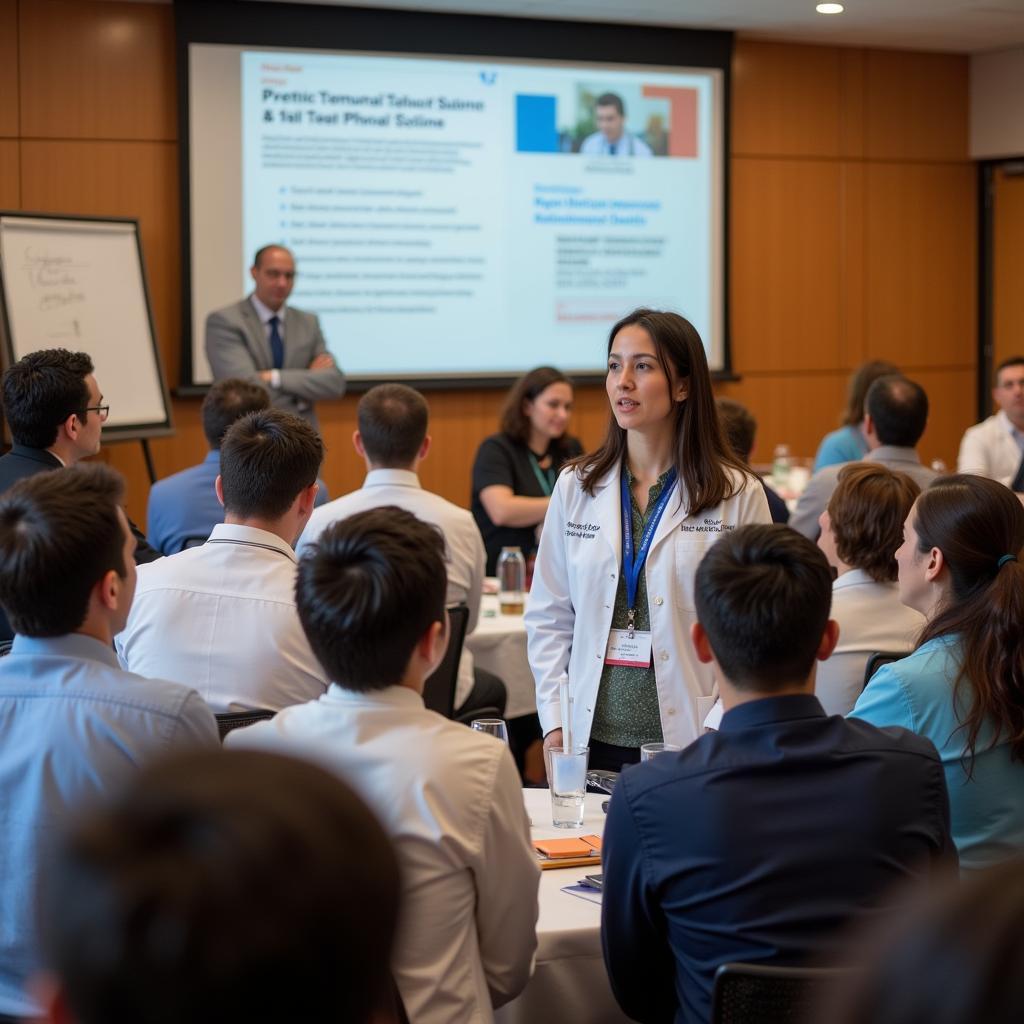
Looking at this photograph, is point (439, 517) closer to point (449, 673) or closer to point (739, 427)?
point (449, 673)

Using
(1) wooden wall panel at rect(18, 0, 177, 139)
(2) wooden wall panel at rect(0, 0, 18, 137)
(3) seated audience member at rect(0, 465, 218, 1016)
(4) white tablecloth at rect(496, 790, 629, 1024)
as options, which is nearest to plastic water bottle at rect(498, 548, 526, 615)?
(4) white tablecloth at rect(496, 790, 629, 1024)

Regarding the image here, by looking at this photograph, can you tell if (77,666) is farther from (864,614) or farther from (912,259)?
(912,259)

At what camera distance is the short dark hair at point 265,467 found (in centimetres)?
277

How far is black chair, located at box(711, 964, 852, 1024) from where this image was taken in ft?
4.99

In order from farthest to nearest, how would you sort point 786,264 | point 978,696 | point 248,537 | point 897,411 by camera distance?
point 786,264
point 897,411
point 248,537
point 978,696

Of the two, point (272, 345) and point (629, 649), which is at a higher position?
point (272, 345)

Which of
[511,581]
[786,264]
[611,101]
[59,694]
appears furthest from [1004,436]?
→ [59,694]

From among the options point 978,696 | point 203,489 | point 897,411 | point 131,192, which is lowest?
point 978,696

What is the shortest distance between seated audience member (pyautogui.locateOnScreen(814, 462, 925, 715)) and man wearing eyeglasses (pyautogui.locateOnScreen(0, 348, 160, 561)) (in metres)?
1.81

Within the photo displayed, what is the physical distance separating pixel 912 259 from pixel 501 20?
3.36 metres

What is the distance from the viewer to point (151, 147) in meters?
7.03

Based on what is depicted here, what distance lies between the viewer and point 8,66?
6711 millimetres

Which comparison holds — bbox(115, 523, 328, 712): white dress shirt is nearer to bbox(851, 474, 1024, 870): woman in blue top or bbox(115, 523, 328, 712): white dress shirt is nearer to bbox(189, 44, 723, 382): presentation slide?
bbox(851, 474, 1024, 870): woman in blue top

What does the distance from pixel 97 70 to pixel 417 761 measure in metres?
6.16
